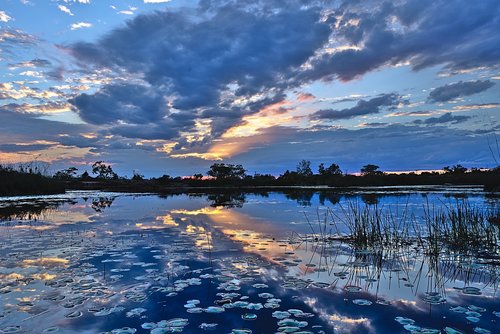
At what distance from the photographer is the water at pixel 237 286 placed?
486 cm

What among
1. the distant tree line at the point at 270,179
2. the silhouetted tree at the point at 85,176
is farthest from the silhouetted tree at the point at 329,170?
the silhouetted tree at the point at 85,176

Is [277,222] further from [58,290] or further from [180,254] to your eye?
[58,290]

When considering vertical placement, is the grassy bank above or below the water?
above

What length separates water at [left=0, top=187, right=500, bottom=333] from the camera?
16.0ft

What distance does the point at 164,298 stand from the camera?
582 centimetres

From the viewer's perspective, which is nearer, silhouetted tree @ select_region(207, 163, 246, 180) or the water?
the water

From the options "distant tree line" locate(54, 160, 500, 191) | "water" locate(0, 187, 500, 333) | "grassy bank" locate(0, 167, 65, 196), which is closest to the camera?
"water" locate(0, 187, 500, 333)

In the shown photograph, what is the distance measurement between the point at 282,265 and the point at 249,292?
6.88 ft

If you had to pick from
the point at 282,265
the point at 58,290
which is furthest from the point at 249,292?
the point at 58,290

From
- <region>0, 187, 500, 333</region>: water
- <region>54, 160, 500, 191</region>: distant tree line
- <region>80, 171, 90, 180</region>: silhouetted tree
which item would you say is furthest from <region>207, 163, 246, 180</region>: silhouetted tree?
<region>0, 187, 500, 333</region>: water

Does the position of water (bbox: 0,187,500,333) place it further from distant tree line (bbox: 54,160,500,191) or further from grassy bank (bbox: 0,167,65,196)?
distant tree line (bbox: 54,160,500,191)

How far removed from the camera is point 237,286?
21.3ft

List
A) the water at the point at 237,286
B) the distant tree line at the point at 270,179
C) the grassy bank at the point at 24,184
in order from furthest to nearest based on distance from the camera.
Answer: the distant tree line at the point at 270,179
the grassy bank at the point at 24,184
the water at the point at 237,286

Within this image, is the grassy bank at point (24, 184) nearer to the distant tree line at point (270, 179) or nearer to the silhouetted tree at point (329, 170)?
the distant tree line at point (270, 179)
